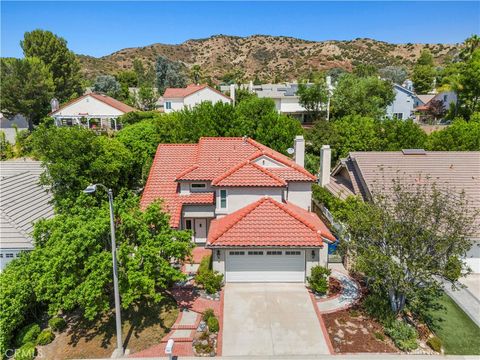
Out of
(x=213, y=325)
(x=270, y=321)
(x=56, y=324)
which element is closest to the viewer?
(x=213, y=325)

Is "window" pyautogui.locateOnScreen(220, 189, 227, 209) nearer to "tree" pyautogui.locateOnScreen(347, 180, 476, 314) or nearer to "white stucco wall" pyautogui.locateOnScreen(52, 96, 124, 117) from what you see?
"tree" pyautogui.locateOnScreen(347, 180, 476, 314)

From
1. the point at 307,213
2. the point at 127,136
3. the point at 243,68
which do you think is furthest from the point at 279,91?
the point at 243,68

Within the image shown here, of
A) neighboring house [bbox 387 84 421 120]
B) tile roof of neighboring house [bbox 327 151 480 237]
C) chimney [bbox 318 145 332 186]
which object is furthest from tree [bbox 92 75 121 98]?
tile roof of neighboring house [bbox 327 151 480 237]

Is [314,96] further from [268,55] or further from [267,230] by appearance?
[268,55]

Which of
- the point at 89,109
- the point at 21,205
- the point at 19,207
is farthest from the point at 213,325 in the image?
the point at 89,109

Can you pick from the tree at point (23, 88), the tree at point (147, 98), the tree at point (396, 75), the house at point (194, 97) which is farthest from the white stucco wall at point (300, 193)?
the tree at point (396, 75)

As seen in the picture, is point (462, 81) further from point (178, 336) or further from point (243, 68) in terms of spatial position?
point (243, 68)
